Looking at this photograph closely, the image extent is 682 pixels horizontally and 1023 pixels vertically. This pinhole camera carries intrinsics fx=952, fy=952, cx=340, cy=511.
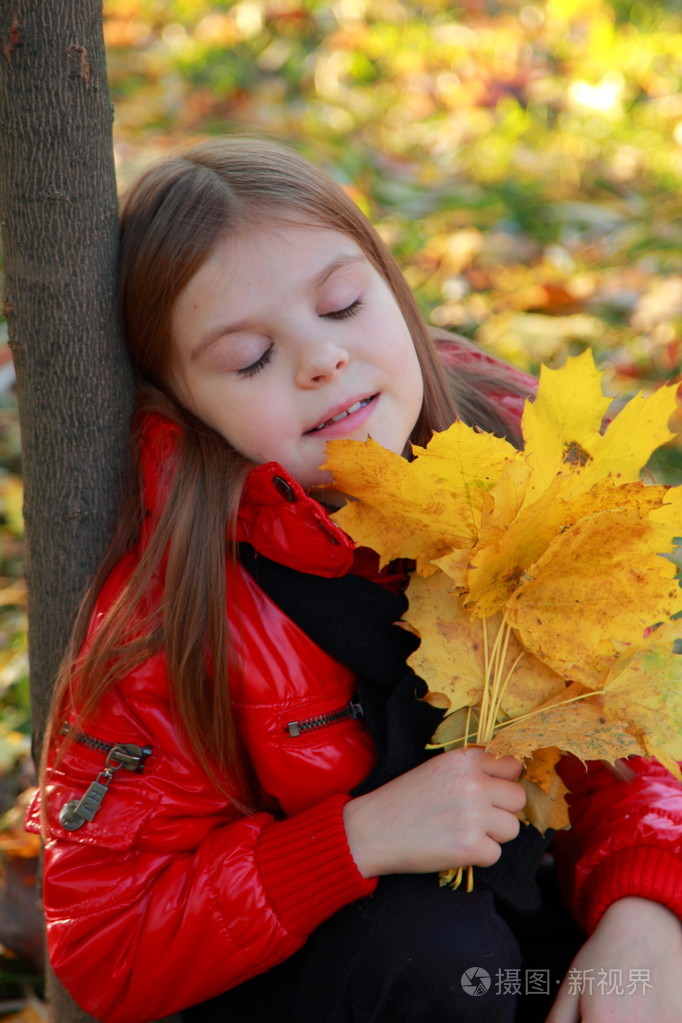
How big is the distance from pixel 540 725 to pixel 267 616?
16.8 inches

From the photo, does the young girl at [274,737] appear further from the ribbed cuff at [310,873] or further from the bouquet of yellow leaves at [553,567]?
the bouquet of yellow leaves at [553,567]

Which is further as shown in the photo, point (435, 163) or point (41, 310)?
point (435, 163)

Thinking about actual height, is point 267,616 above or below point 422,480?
below

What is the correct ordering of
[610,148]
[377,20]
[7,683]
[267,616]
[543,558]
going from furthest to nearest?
[377,20] < [610,148] < [7,683] < [267,616] < [543,558]

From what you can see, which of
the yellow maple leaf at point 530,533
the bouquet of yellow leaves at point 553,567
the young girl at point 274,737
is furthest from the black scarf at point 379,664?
the yellow maple leaf at point 530,533

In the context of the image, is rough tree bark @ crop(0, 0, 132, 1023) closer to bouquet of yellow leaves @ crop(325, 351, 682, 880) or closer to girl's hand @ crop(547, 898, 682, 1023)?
bouquet of yellow leaves @ crop(325, 351, 682, 880)

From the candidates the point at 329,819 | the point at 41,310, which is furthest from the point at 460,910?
the point at 41,310

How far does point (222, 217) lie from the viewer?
4.65ft

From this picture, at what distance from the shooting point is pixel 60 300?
1.34 m

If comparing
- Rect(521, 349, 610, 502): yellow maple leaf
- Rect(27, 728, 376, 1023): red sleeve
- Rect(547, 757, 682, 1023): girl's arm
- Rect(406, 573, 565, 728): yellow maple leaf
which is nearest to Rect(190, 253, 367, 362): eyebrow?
Rect(521, 349, 610, 502): yellow maple leaf

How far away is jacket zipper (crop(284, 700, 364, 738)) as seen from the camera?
4.44 ft

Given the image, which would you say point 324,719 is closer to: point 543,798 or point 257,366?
point 543,798

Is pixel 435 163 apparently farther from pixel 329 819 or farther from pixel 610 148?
pixel 329 819

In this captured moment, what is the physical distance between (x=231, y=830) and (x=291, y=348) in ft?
2.27
